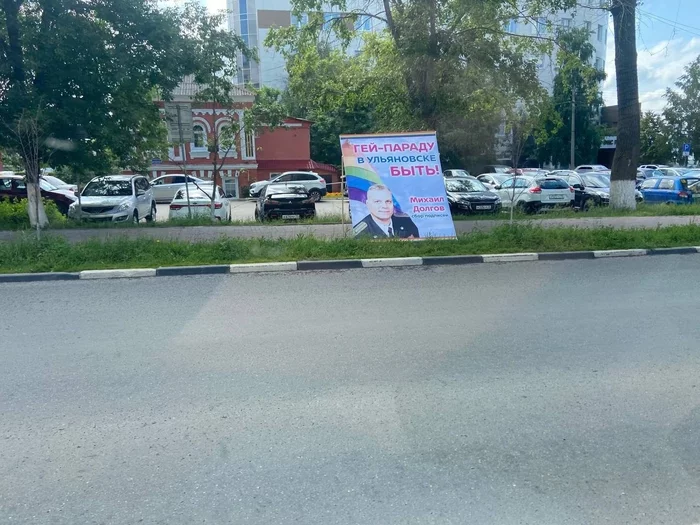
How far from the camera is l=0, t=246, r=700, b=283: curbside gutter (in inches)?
378

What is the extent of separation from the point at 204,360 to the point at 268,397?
115cm

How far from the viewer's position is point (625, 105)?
17.4 metres

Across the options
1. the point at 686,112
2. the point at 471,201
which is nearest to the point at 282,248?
the point at 471,201

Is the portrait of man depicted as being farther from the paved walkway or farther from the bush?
the bush

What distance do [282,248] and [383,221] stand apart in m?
2.22

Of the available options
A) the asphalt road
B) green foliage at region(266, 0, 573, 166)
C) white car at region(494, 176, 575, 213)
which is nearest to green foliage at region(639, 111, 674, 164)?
white car at region(494, 176, 575, 213)

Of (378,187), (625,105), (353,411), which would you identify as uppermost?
(625,105)

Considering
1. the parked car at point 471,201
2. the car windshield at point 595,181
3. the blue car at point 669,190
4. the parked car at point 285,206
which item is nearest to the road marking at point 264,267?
the parked car at point 285,206

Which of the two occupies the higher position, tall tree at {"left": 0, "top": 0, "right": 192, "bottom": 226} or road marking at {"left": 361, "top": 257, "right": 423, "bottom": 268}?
tall tree at {"left": 0, "top": 0, "right": 192, "bottom": 226}

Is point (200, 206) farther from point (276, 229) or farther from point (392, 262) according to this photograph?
point (392, 262)

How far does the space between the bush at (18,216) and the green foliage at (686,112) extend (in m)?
42.3

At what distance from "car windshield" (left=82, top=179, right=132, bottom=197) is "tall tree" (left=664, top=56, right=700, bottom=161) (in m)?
40.1

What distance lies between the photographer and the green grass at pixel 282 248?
10.3m

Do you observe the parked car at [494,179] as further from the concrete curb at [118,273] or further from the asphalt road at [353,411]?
the concrete curb at [118,273]
